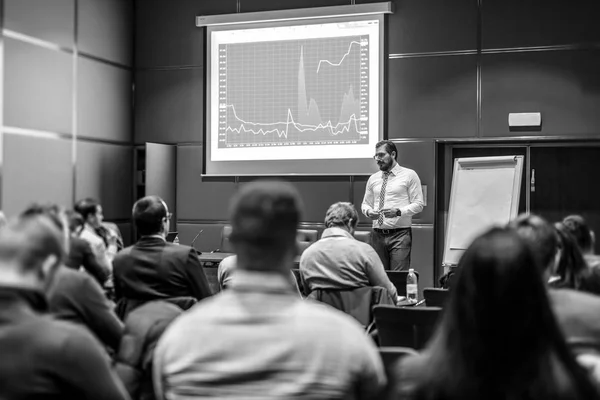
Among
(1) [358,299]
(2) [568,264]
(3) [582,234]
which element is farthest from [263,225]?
(1) [358,299]

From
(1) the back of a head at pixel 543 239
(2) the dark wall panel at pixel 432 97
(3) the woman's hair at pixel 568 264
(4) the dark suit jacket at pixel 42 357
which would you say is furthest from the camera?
(2) the dark wall panel at pixel 432 97

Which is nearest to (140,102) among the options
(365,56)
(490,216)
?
(365,56)

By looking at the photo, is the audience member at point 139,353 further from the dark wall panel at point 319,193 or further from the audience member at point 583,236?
the dark wall panel at point 319,193

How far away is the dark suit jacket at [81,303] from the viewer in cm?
293

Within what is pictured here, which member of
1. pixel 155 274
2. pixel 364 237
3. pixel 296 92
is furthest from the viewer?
pixel 296 92

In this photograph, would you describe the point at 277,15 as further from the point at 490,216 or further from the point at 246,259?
the point at 246,259

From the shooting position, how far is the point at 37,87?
762cm

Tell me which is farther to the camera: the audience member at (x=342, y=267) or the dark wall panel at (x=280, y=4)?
the dark wall panel at (x=280, y=4)

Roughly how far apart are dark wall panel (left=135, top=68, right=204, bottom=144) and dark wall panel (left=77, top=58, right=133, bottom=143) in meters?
0.17

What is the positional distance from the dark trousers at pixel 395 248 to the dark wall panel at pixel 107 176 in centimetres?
345

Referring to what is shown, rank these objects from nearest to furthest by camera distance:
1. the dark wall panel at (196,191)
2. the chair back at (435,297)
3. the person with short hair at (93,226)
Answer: the chair back at (435,297) < the person with short hair at (93,226) < the dark wall panel at (196,191)

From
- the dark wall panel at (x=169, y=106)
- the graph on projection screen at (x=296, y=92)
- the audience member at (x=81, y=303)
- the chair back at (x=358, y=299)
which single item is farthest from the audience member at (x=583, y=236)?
the dark wall panel at (x=169, y=106)

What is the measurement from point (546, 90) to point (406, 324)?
515cm

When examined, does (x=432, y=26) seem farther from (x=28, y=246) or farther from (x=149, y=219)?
(x=28, y=246)
